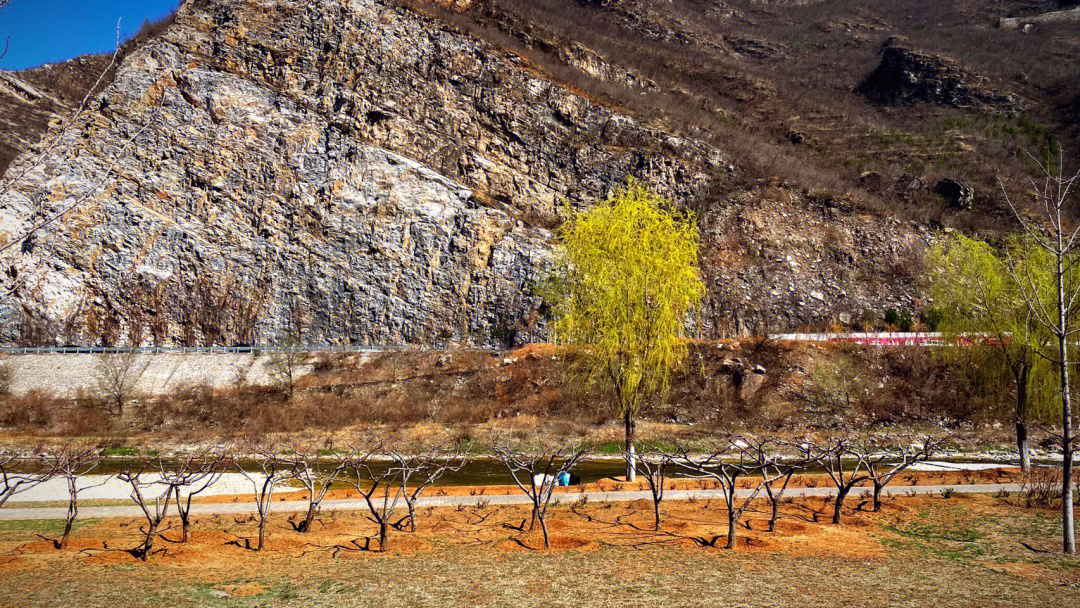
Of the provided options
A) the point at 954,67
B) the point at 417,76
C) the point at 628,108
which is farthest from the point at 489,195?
the point at 954,67

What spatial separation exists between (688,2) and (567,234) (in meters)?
162

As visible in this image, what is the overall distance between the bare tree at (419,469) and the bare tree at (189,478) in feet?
14.4

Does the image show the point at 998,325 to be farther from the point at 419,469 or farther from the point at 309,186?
the point at 309,186

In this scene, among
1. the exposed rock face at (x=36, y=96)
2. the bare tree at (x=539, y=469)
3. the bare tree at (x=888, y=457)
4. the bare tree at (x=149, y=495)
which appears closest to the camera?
the bare tree at (x=149, y=495)

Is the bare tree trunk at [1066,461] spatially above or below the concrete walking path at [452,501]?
above

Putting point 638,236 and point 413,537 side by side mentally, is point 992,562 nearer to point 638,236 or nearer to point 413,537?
point 413,537

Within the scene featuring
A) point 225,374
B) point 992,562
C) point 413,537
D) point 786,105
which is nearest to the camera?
point 992,562

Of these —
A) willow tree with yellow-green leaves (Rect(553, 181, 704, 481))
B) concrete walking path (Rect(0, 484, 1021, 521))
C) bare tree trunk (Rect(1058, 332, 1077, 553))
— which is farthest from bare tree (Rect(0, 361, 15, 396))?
bare tree trunk (Rect(1058, 332, 1077, 553))

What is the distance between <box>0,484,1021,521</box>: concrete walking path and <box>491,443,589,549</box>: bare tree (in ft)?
3.39

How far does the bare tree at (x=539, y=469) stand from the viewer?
45.8 ft

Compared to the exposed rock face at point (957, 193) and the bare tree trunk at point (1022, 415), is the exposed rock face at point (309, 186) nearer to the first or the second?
the exposed rock face at point (957, 193)

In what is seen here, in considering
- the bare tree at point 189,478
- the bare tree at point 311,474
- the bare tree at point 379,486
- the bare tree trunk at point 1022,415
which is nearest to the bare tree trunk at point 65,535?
the bare tree at point 189,478

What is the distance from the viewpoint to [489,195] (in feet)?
210

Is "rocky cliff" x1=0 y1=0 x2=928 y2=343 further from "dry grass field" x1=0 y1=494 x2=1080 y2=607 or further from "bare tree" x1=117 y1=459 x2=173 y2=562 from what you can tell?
"dry grass field" x1=0 y1=494 x2=1080 y2=607
